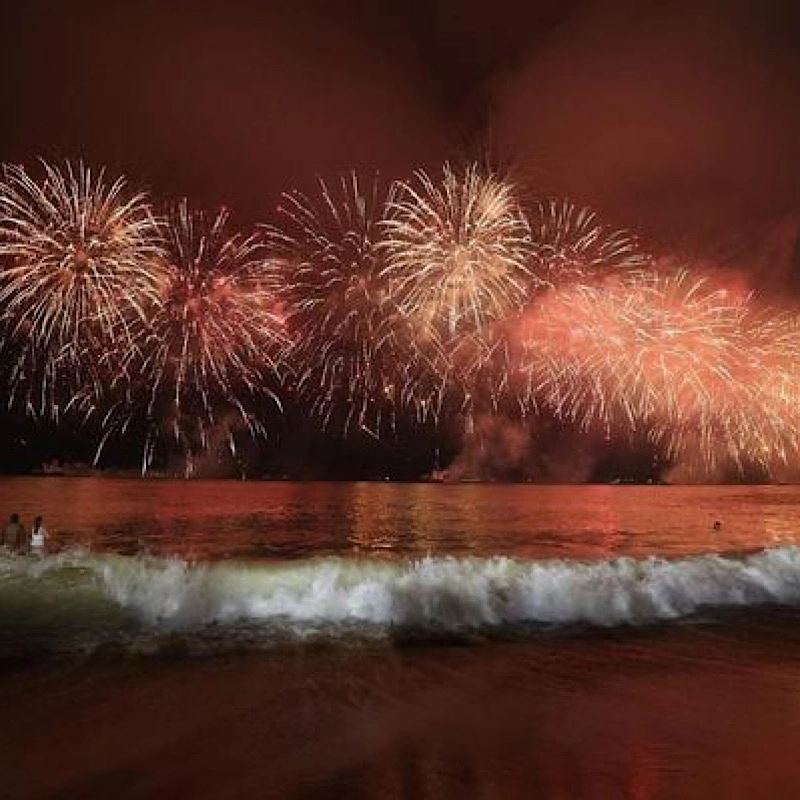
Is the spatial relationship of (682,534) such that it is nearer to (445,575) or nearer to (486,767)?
(445,575)

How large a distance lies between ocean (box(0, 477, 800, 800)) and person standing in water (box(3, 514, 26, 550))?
997 mm

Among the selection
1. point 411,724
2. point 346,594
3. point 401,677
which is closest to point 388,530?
point 346,594

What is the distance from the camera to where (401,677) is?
49.1 ft

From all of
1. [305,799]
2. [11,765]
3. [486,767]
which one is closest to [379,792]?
[305,799]

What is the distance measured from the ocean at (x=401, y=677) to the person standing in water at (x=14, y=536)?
100 cm

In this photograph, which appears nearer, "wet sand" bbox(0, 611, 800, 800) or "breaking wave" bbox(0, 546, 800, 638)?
"wet sand" bbox(0, 611, 800, 800)

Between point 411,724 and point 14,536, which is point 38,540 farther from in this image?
point 411,724

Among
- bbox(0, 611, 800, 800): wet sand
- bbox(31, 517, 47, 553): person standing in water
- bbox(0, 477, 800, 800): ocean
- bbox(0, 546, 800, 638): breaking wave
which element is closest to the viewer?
bbox(0, 611, 800, 800): wet sand

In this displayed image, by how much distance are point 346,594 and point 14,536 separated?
432 inches

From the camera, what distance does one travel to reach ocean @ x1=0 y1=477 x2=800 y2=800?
1023 cm

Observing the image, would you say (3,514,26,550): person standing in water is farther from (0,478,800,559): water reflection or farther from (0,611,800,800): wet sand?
(0,478,800,559): water reflection

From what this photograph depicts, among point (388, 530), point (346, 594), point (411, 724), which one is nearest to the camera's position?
point (411, 724)

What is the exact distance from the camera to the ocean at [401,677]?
1023 centimetres

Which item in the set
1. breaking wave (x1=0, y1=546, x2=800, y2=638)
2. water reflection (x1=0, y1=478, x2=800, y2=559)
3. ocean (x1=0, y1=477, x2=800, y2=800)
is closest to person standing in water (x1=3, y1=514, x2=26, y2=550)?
ocean (x1=0, y1=477, x2=800, y2=800)
